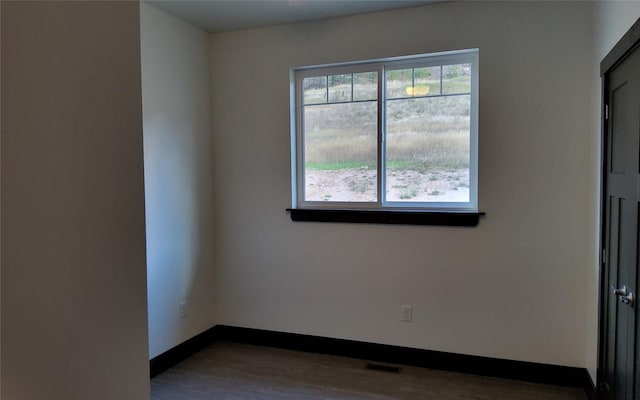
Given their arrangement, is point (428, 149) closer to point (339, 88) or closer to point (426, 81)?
point (426, 81)

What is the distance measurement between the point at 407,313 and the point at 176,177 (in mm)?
2106

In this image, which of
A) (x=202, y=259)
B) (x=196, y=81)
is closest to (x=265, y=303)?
(x=202, y=259)

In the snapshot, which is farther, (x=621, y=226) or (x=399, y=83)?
(x=399, y=83)

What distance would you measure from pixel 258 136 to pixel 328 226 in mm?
989

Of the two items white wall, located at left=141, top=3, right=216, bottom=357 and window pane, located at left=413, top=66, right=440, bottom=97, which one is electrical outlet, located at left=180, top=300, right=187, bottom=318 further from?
window pane, located at left=413, top=66, right=440, bottom=97

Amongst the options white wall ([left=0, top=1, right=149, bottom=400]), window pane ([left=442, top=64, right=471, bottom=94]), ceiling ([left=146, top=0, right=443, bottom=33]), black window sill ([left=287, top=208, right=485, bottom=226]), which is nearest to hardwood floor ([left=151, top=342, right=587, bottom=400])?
black window sill ([left=287, top=208, right=485, bottom=226])

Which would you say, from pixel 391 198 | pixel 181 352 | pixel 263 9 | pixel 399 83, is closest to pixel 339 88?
pixel 399 83

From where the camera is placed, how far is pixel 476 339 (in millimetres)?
2945

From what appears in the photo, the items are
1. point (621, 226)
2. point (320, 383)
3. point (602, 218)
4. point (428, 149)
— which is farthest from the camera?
point (428, 149)

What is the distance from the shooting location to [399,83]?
10.3 ft

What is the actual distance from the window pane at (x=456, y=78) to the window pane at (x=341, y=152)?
0.56 m

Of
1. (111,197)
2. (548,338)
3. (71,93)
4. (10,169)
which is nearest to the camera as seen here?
(10,169)

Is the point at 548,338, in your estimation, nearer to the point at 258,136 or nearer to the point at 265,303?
the point at 265,303

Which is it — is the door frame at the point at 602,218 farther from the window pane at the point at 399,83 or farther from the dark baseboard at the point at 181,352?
the dark baseboard at the point at 181,352
